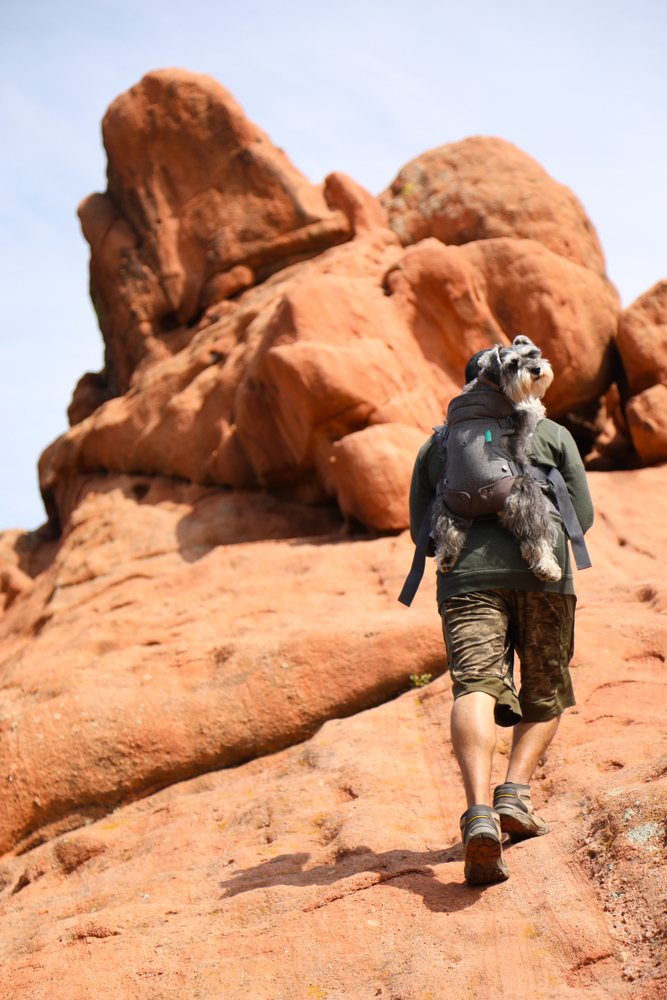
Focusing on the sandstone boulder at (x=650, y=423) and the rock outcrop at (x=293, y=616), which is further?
the sandstone boulder at (x=650, y=423)

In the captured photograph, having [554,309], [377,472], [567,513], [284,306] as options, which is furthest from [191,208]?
[567,513]

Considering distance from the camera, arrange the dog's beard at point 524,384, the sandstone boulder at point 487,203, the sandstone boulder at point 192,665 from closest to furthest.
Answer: the dog's beard at point 524,384 → the sandstone boulder at point 192,665 → the sandstone boulder at point 487,203

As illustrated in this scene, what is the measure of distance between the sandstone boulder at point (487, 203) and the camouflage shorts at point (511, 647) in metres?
8.96

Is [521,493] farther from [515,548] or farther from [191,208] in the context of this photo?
[191,208]

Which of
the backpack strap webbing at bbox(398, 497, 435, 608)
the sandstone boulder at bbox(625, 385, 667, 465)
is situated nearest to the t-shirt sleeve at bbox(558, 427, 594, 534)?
the backpack strap webbing at bbox(398, 497, 435, 608)

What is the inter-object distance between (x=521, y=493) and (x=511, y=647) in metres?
0.65

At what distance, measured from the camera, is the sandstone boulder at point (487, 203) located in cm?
1147

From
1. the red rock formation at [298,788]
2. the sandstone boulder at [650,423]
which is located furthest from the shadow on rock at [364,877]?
the sandstone boulder at [650,423]

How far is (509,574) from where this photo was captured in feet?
11.1

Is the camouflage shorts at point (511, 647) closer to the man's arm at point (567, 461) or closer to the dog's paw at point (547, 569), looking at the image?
the dog's paw at point (547, 569)

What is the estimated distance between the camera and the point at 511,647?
139 inches

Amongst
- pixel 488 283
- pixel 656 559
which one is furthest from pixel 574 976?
pixel 488 283

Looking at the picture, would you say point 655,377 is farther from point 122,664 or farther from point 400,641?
point 122,664

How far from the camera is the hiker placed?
3.22 m
